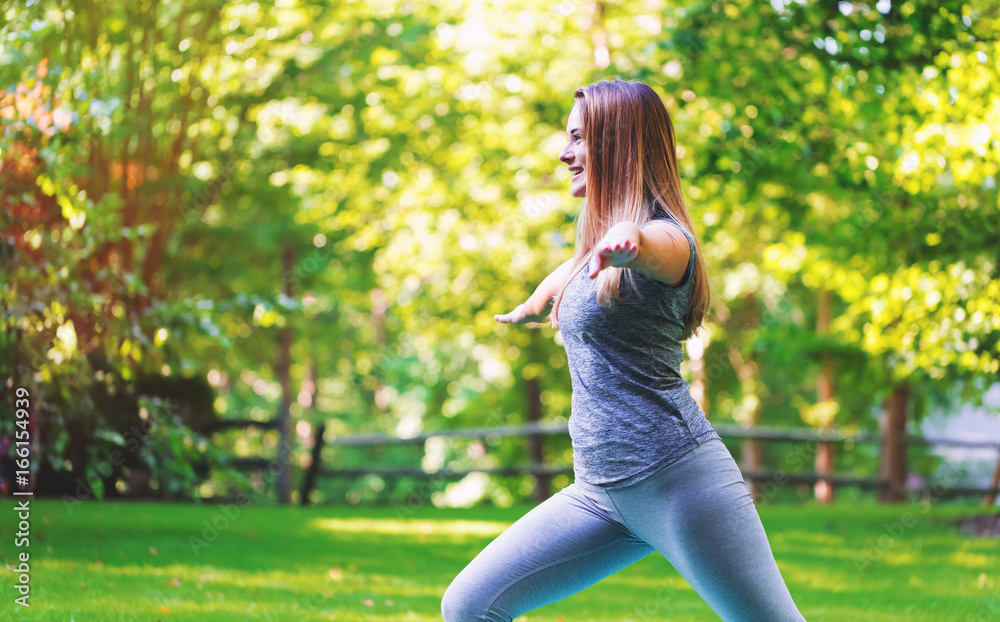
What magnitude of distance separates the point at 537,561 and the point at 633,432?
0.47 m

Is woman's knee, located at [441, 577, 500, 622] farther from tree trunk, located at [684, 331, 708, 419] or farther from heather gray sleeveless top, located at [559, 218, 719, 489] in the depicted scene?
tree trunk, located at [684, 331, 708, 419]

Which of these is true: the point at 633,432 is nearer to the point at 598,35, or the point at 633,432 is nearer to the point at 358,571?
the point at 358,571

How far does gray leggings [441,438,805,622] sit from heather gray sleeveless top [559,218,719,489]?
0.17 feet

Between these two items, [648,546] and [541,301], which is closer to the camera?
[648,546]

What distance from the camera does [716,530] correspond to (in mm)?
2301

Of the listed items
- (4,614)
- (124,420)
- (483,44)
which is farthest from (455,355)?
(4,614)

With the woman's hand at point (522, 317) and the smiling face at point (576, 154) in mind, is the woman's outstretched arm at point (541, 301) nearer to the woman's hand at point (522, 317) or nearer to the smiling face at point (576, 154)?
the woman's hand at point (522, 317)

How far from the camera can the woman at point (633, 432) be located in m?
2.31

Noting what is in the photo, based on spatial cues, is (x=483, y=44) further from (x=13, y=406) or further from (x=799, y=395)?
(x=799, y=395)

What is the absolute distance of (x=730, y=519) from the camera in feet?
7.57

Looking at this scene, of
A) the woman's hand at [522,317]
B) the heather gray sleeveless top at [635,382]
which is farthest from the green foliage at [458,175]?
the heather gray sleeveless top at [635,382]

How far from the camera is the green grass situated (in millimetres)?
4977

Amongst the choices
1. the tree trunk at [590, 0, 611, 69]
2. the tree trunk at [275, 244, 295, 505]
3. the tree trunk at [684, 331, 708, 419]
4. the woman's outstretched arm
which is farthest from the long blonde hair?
the tree trunk at [684, 331, 708, 419]

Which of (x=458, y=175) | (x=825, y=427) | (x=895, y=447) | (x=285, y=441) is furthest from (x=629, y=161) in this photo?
(x=825, y=427)
